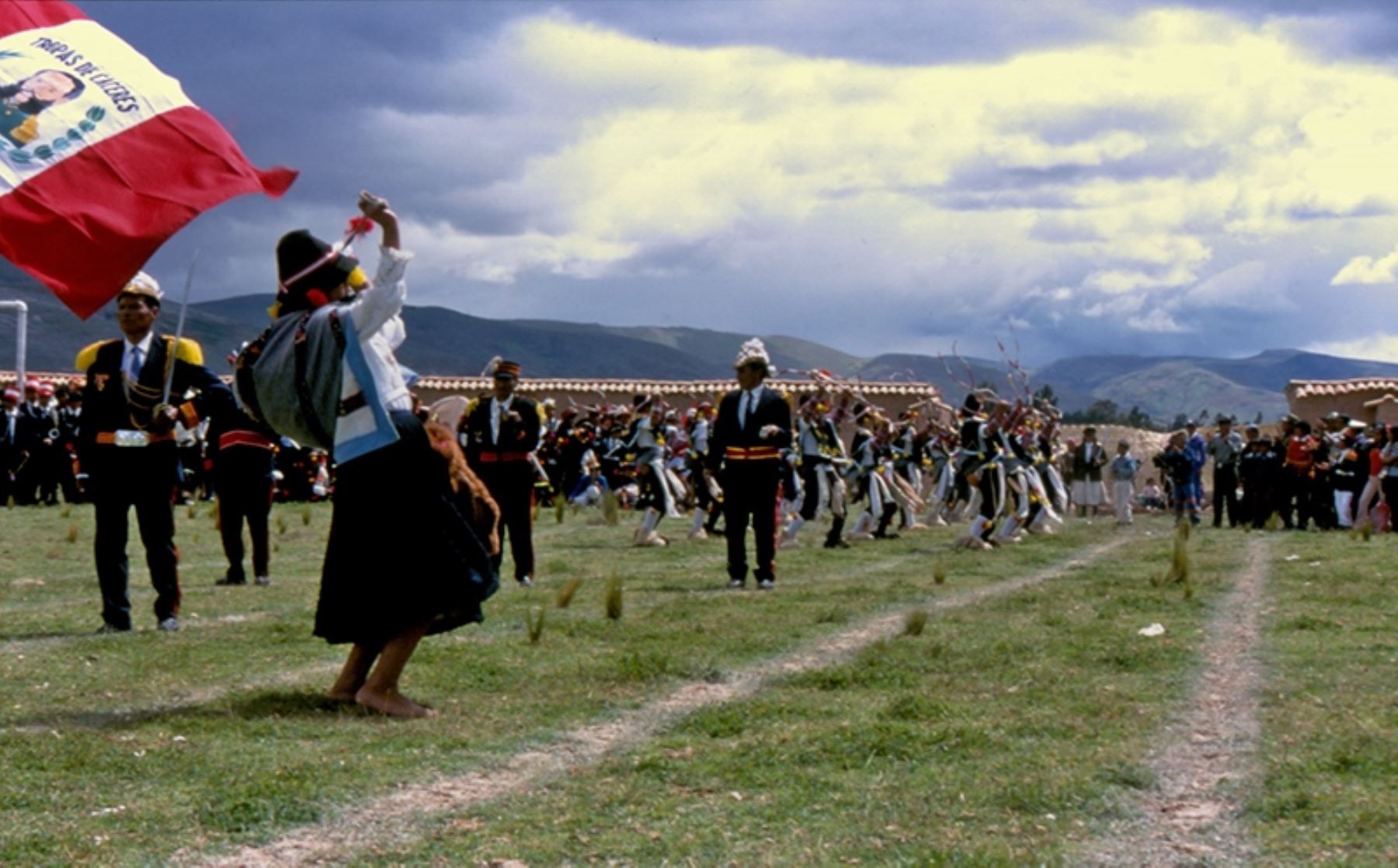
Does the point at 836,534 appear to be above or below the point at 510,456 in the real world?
below

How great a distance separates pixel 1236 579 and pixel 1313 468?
1542 centimetres

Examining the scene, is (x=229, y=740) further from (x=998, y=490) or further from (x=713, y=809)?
(x=998, y=490)

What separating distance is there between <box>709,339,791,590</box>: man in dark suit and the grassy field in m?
1.42

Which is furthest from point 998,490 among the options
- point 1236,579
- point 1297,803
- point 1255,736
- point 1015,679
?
point 1297,803

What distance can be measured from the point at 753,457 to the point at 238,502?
158 inches

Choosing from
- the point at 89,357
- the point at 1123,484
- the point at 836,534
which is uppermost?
the point at 89,357

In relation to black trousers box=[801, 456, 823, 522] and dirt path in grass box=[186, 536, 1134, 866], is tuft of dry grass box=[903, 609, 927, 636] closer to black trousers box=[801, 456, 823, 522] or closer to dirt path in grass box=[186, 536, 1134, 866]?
dirt path in grass box=[186, 536, 1134, 866]

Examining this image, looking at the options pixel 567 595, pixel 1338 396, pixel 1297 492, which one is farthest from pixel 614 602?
pixel 1338 396

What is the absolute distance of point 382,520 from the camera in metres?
8.26

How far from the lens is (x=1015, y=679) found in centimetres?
962

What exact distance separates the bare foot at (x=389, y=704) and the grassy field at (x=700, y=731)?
11 centimetres

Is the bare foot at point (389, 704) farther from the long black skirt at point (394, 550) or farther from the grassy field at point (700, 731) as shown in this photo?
the long black skirt at point (394, 550)

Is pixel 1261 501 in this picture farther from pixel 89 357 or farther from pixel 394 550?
pixel 394 550

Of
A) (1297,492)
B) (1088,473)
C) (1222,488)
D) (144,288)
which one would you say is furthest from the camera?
(1088,473)
